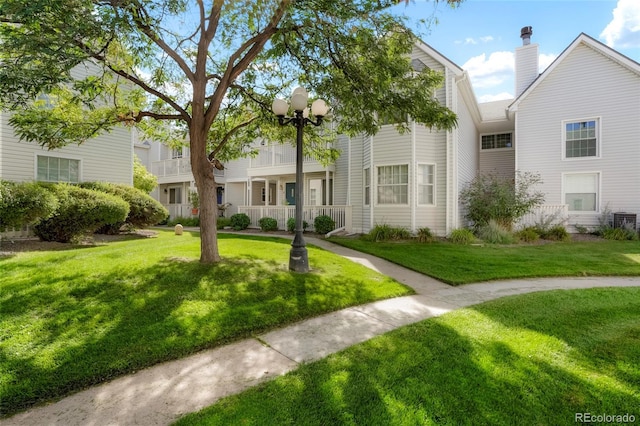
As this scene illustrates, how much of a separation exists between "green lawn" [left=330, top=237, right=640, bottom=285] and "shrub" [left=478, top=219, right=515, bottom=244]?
666 mm

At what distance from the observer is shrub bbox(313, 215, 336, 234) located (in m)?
14.1

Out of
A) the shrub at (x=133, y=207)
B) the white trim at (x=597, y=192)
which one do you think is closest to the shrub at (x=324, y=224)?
the shrub at (x=133, y=207)

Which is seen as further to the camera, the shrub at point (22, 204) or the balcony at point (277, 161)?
the balcony at point (277, 161)

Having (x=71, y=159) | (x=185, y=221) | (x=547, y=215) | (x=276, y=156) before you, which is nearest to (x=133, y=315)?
(x=71, y=159)

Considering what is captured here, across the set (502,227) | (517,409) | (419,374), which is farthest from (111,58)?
(502,227)

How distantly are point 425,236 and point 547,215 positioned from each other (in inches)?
253

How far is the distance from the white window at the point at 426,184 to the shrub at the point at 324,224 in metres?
3.96

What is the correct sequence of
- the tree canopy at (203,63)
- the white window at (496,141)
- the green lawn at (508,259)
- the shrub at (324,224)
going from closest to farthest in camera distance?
the tree canopy at (203,63), the green lawn at (508,259), the shrub at (324,224), the white window at (496,141)

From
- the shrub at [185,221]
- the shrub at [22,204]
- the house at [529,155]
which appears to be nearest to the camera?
the shrub at [22,204]

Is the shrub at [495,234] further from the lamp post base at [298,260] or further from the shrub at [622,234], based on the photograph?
the lamp post base at [298,260]

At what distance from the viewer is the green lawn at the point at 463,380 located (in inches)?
90.4

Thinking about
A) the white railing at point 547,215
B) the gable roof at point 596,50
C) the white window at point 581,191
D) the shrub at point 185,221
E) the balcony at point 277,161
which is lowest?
the shrub at point 185,221

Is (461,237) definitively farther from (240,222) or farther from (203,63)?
(240,222)

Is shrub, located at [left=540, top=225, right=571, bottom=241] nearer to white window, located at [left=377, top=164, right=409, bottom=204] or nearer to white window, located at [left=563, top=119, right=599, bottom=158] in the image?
white window, located at [left=563, top=119, right=599, bottom=158]
